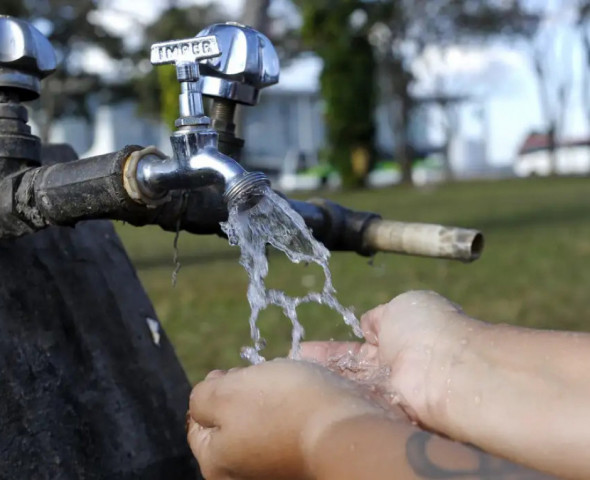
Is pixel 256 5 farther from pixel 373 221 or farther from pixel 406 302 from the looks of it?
pixel 406 302

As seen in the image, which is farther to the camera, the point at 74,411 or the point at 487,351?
the point at 74,411

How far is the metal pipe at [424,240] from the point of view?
4.38ft

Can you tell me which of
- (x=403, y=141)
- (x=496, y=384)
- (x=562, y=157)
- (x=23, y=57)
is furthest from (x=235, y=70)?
(x=562, y=157)

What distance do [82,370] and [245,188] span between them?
1.43 feet

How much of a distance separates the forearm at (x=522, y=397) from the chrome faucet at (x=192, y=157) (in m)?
0.29

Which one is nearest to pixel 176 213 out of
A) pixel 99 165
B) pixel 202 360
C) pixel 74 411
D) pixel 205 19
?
pixel 99 165

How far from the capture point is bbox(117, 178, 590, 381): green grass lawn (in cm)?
393

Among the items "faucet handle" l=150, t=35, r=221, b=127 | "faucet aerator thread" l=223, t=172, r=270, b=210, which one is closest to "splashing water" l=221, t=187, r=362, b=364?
"faucet aerator thread" l=223, t=172, r=270, b=210

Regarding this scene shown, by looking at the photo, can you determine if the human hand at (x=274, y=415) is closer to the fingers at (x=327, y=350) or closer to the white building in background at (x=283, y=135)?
the fingers at (x=327, y=350)

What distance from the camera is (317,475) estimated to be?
2.62ft

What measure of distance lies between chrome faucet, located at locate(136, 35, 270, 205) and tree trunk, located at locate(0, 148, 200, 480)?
0.94 ft

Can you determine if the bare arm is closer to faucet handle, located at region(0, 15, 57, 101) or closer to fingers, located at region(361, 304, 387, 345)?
fingers, located at region(361, 304, 387, 345)

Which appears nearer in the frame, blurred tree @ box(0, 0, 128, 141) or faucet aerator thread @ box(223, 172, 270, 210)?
faucet aerator thread @ box(223, 172, 270, 210)

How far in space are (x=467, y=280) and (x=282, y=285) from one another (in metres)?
1.13
